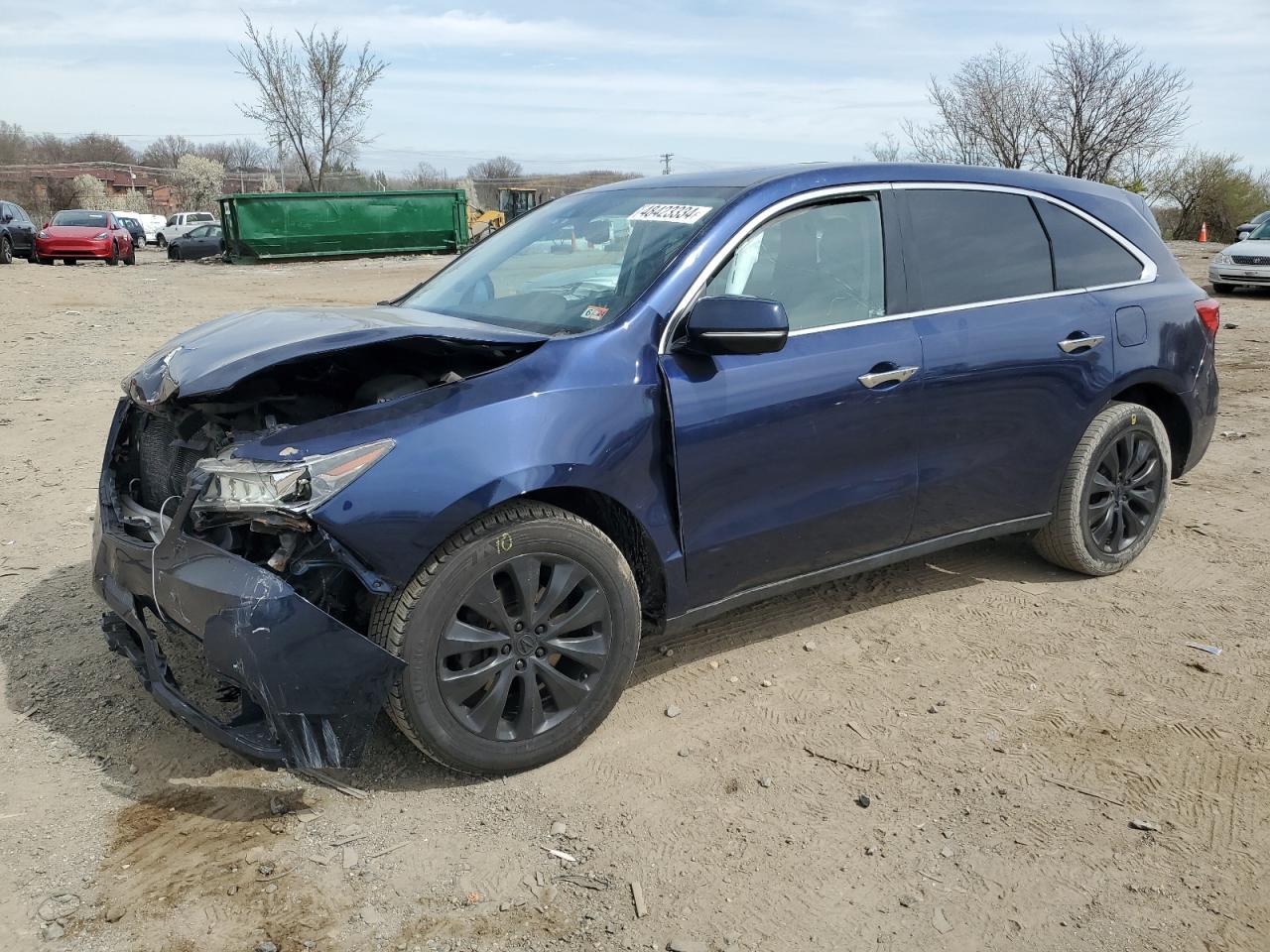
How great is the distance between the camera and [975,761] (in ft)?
10.8

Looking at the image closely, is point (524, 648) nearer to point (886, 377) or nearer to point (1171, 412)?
point (886, 377)

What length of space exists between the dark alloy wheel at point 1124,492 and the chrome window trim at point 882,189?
2.39 feet

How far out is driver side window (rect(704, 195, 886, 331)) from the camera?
11.9 ft

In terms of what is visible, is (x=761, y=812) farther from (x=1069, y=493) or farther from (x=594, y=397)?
(x=1069, y=493)

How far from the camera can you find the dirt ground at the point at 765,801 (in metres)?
2.57

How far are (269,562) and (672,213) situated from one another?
1888 mm

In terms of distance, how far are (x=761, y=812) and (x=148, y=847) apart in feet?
5.63

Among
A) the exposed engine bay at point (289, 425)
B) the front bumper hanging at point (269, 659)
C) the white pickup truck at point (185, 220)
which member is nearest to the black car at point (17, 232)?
the white pickup truck at point (185, 220)

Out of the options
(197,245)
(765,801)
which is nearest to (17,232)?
(197,245)

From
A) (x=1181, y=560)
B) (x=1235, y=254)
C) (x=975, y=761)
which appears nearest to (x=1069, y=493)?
(x=1181, y=560)

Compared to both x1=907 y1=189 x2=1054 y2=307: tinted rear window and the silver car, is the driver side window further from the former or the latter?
the silver car

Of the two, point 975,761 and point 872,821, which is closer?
point 872,821

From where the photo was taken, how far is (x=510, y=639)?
3.04 m

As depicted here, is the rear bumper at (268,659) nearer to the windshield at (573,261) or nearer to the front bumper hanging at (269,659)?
the front bumper hanging at (269,659)
